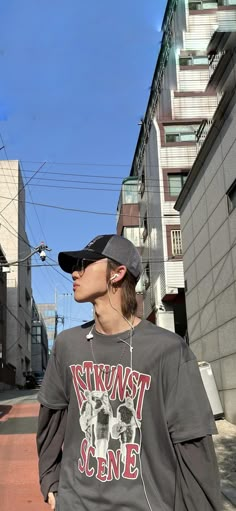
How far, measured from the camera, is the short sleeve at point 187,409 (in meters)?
1.69

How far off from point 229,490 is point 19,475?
3198 millimetres

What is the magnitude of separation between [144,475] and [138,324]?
1.81 ft

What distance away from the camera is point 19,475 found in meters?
7.54

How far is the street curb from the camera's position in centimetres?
575

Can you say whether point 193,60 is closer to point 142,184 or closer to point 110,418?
point 142,184

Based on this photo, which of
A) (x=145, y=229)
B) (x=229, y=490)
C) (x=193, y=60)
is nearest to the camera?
(x=229, y=490)

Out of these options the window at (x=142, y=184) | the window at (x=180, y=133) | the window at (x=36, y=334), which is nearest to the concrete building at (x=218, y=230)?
the window at (x=180, y=133)

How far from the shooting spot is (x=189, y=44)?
1705 centimetres

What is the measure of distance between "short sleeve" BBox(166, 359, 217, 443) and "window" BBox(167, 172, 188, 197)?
2259 centimetres

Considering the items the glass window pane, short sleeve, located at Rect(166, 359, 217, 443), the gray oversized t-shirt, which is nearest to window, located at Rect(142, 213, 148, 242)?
the glass window pane

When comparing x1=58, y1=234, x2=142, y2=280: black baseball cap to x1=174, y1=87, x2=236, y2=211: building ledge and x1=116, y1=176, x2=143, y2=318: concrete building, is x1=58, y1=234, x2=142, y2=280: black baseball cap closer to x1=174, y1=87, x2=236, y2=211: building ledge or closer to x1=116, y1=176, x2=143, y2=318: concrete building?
x1=174, y1=87, x2=236, y2=211: building ledge

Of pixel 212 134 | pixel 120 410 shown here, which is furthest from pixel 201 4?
pixel 120 410

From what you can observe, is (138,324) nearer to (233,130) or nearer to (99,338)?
(99,338)

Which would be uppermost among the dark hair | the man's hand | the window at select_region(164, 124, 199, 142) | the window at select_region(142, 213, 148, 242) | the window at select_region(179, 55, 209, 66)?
the window at select_region(179, 55, 209, 66)
